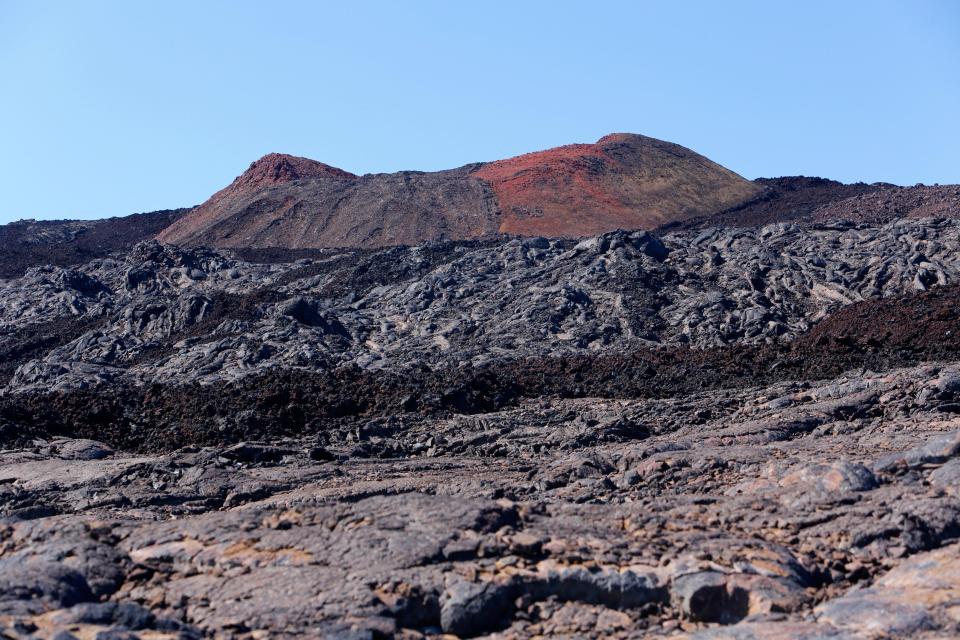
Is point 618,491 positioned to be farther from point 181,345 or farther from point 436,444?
point 181,345

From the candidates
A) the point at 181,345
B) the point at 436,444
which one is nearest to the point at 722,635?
the point at 436,444

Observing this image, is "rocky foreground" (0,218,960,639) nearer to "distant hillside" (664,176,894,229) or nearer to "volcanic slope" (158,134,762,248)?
"volcanic slope" (158,134,762,248)

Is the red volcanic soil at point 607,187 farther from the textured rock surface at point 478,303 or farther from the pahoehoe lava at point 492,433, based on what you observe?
the textured rock surface at point 478,303

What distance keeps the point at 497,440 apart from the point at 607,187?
140 ft

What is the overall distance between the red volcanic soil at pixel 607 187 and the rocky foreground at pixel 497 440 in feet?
53.7

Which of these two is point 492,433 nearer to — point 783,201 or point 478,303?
point 478,303

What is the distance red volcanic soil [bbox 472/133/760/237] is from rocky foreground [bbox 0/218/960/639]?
53.7ft

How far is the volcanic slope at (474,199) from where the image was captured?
49.9 meters

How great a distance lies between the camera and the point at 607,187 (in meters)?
57.6

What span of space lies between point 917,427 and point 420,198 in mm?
42905

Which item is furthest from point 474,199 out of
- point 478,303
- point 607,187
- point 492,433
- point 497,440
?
point 497,440

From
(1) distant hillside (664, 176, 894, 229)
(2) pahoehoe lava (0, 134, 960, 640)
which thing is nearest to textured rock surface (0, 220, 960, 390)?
(2) pahoehoe lava (0, 134, 960, 640)

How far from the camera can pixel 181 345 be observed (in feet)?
89.4

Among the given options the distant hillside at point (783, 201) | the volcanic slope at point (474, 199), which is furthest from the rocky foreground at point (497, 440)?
the distant hillside at point (783, 201)
